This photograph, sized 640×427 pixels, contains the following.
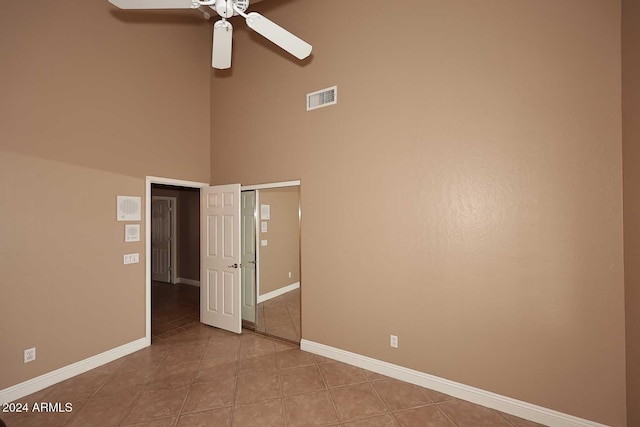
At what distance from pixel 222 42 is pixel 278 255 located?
13.8ft

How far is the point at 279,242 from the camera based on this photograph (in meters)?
5.82

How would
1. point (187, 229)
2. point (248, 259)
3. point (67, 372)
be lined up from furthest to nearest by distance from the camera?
1. point (187, 229)
2. point (248, 259)
3. point (67, 372)

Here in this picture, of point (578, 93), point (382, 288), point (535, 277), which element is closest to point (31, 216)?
point (382, 288)

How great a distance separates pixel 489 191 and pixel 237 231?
10.3 ft

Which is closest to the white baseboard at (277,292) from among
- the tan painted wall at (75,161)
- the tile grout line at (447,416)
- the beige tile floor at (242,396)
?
the beige tile floor at (242,396)

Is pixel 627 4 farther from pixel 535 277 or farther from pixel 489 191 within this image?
pixel 535 277

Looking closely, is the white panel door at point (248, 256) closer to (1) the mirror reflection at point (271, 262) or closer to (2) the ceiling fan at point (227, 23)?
(1) the mirror reflection at point (271, 262)

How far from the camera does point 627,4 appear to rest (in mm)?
1926

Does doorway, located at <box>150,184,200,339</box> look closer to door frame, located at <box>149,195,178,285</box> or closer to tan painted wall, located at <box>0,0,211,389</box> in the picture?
door frame, located at <box>149,195,178,285</box>

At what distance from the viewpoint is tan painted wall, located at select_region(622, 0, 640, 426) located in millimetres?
1833

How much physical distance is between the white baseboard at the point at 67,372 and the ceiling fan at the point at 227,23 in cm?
346

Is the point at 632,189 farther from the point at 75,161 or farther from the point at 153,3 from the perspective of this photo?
the point at 75,161

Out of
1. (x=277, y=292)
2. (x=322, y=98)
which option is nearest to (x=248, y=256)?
(x=277, y=292)

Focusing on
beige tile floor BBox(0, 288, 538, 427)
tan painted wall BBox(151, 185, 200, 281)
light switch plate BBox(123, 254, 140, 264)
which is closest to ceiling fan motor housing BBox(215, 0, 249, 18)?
light switch plate BBox(123, 254, 140, 264)
